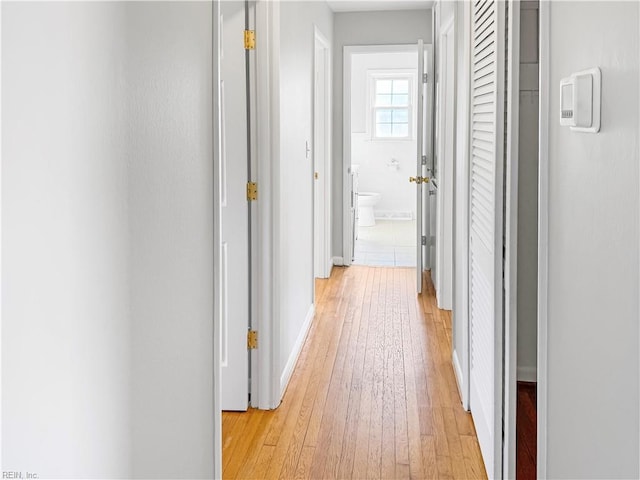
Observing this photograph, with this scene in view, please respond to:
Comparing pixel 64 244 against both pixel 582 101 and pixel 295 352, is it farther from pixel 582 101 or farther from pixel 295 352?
pixel 295 352

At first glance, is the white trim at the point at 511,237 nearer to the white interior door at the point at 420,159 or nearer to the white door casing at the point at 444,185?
the white door casing at the point at 444,185

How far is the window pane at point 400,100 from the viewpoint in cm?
929

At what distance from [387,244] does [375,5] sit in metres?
2.89

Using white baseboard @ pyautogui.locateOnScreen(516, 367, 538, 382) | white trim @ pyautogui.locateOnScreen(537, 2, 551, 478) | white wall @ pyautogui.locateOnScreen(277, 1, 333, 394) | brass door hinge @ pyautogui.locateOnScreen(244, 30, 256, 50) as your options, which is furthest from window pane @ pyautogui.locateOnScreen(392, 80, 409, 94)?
white trim @ pyautogui.locateOnScreen(537, 2, 551, 478)

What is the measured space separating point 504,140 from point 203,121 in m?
1.00

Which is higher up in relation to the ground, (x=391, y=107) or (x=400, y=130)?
(x=391, y=107)

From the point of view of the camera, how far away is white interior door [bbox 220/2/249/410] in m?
2.91

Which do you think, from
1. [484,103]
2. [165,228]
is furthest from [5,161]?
[484,103]

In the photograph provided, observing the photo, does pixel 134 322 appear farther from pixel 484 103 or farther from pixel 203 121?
pixel 484 103

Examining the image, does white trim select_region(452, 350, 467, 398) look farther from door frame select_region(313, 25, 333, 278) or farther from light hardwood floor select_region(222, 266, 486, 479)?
door frame select_region(313, 25, 333, 278)

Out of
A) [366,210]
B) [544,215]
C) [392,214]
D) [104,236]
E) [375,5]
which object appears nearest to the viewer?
[104,236]

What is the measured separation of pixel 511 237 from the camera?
2.13m

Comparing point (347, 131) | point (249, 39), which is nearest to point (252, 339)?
point (249, 39)

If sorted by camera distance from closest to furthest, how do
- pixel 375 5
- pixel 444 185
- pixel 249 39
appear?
pixel 249 39
pixel 444 185
pixel 375 5
